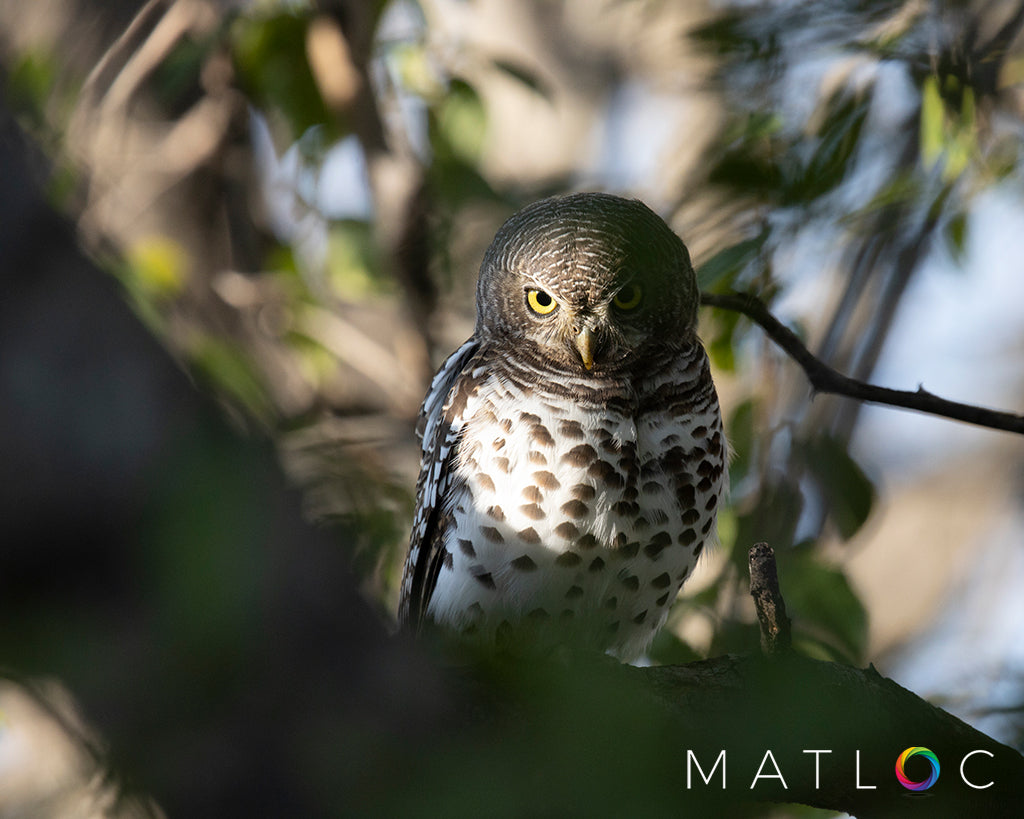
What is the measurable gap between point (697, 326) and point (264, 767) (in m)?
2.57

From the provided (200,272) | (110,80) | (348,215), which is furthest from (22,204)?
(200,272)

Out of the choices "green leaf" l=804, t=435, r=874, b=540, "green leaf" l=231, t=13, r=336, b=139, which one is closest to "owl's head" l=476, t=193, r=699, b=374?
"green leaf" l=804, t=435, r=874, b=540

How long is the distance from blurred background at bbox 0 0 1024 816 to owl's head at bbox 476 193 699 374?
0.14 meters

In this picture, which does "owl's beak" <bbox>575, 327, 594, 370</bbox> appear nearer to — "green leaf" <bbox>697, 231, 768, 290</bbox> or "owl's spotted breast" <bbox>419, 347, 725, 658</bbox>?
"owl's spotted breast" <bbox>419, 347, 725, 658</bbox>

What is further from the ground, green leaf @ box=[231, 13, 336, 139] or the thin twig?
green leaf @ box=[231, 13, 336, 139]

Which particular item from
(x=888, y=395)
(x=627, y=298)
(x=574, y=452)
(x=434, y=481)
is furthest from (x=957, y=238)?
(x=434, y=481)

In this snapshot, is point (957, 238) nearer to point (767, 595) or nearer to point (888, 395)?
point (888, 395)

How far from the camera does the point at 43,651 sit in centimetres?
85

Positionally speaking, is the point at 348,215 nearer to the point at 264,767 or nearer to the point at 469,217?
the point at 469,217

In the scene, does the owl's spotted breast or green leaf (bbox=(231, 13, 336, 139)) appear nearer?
the owl's spotted breast

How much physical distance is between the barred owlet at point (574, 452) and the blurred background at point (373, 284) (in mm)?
163

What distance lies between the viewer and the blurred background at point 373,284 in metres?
0.90

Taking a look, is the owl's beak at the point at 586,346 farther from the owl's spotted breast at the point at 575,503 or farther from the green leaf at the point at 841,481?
the green leaf at the point at 841,481

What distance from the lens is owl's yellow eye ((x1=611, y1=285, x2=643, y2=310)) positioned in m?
2.98
